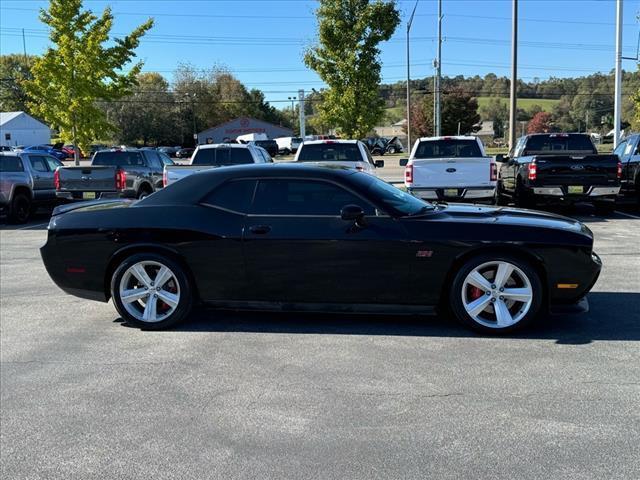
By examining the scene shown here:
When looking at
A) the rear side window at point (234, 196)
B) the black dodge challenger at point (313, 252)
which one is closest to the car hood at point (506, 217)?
the black dodge challenger at point (313, 252)

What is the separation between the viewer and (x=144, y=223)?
5758 millimetres

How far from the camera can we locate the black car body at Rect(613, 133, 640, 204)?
14531 mm

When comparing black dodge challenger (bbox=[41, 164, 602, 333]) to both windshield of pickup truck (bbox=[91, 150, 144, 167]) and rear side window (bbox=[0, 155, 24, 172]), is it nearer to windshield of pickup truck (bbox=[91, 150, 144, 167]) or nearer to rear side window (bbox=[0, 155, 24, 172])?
rear side window (bbox=[0, 155, 24, 172])

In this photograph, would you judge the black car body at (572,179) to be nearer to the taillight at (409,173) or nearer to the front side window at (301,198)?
the taillight at (409,173)

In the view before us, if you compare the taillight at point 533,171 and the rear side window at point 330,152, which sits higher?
the rear side window at point 330,152

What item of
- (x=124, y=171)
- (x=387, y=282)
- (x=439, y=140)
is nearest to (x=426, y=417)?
(x=387, y=282)

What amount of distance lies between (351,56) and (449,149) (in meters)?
12.8

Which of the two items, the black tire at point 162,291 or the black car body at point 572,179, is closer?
the black tire at point 162,291

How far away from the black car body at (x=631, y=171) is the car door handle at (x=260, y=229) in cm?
1203

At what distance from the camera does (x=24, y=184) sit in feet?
49.3

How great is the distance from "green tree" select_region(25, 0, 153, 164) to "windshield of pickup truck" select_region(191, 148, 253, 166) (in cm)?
1235

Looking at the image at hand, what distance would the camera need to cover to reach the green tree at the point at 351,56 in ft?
82.2

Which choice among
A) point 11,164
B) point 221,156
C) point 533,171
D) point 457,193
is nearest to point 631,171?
point 533,171

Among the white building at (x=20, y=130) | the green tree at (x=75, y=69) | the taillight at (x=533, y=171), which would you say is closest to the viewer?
the taillight at (x=533, y=171)
